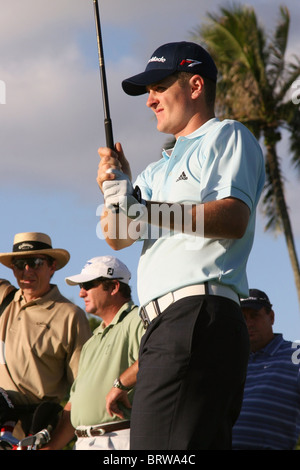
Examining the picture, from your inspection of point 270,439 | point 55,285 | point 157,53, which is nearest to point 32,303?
point 55,285

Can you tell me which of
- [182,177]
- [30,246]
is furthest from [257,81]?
[182,177]

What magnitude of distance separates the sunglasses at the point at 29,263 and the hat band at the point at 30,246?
0.11 meters

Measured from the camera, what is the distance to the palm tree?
74.4ft

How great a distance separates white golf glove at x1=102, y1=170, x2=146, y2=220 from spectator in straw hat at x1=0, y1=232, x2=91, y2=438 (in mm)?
3576

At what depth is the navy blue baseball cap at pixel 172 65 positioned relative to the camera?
3514 millimetres

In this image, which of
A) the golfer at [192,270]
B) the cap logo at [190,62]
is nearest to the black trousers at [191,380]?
the golfer at [192,270]

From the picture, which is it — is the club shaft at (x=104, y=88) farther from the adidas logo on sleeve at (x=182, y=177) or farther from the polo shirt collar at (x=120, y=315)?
the polo shirt collar at (x=120, y=315)

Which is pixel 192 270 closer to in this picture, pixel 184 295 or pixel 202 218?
pixel 184 295

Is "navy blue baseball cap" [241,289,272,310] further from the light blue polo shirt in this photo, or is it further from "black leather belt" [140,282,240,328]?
"black leather belt" [140,282,240,328]

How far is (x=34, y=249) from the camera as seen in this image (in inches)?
282

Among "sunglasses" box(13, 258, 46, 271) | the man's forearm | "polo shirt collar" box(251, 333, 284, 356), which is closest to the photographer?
the man's forearm

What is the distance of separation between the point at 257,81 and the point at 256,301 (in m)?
17.5

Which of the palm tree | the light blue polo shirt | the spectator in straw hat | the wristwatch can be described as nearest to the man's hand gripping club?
the light blue polo shirt
